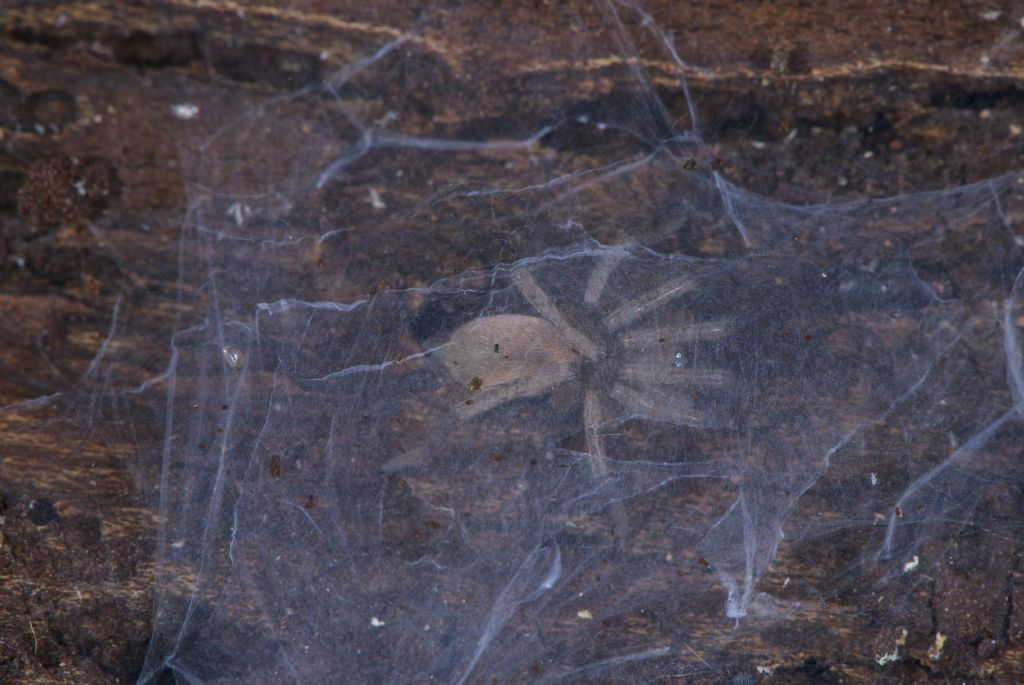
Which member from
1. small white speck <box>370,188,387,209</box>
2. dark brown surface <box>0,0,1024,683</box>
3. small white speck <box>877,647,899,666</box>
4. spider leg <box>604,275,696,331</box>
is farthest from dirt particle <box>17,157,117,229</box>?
small white speck <box>877,647,899,666</box>

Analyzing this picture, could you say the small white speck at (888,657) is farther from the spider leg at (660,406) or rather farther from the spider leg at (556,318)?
the spider leg at (556,318)

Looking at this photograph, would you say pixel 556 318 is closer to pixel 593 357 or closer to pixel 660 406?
pixel 593 357

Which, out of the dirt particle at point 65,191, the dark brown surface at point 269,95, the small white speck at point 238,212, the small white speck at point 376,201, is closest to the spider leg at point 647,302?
the dark brown surface at point 269,95

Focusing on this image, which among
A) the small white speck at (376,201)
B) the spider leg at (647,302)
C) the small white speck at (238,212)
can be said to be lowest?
the spider leg at (647,302)

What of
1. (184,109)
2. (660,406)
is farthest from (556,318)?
(184,109)

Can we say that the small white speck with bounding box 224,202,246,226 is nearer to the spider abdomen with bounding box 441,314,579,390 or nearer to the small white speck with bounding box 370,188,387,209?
the small white speck with bounding box 370,188,387,209

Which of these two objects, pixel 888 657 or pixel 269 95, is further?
pixel 888 657

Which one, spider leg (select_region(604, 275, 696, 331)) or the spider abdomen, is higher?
spider leg (select_region(604, 275, 696, 331))
